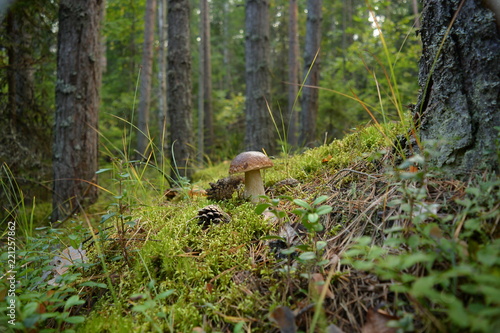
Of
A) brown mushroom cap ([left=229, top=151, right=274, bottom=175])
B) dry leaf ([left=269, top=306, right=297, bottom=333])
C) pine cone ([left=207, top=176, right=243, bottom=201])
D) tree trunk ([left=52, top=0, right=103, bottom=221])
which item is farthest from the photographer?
tree trunk ([left=52, top=0, right=103, bottom=221])

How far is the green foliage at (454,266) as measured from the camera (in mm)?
752

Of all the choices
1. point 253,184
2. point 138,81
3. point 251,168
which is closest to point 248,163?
point 251,168

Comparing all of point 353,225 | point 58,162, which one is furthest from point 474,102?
point 58,162

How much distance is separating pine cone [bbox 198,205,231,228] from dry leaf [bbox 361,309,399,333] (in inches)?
37.2

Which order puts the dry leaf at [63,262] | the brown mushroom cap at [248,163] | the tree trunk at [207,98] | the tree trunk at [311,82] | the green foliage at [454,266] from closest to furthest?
the green foliage at [454,266]
the dry leaf at [63,262]
the brown mushroom cap at [248,163]
the tree trunk at [311,82]
the tree trunk at [207,98]

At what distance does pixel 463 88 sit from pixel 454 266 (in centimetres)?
93

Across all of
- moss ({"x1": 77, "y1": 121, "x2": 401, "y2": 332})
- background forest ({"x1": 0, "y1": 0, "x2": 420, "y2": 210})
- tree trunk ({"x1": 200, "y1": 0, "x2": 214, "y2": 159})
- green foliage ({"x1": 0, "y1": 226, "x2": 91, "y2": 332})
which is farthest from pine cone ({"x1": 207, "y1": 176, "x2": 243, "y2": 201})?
tree trunk ({"x1": 200, "y1": 0, "x2": 214, "y2": 159})

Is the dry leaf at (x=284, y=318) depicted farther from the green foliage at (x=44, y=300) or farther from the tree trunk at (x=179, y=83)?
the tree trunk at (x=179, y=83)

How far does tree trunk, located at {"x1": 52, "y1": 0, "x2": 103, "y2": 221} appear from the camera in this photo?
3.81 m

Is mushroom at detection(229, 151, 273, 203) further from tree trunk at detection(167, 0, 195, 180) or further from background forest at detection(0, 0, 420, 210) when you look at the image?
tree trunk at detection(167, 0, 195, 180)

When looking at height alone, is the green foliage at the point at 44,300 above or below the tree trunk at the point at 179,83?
below

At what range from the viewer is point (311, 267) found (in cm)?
123

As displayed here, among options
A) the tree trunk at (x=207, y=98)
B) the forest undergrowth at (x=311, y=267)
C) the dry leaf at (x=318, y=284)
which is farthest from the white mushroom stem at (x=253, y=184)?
the tree trunk at (x=207, y=98)

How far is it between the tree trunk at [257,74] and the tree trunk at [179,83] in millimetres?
1416
